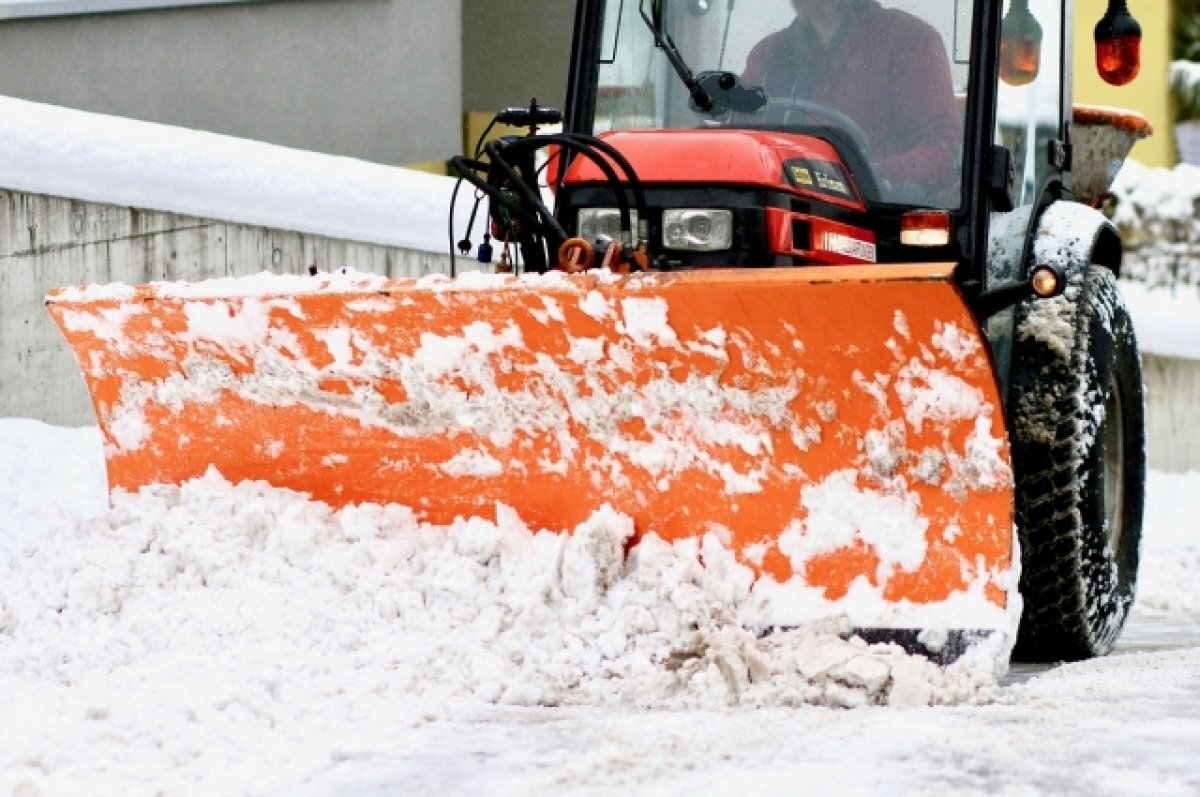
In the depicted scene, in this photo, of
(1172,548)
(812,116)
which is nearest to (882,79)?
(812,116)

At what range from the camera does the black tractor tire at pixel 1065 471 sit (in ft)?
15.2

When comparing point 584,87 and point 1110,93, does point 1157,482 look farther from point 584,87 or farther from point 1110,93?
point 1110,93

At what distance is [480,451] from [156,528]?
84 centimetres

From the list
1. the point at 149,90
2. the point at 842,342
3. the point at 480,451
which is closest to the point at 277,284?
the point at 480,451

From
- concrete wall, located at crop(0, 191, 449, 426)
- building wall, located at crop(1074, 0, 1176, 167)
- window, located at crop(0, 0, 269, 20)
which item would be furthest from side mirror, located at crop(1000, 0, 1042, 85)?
building wall, located at crop(1074, 0, 1176, 167)

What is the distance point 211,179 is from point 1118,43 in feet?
13.1

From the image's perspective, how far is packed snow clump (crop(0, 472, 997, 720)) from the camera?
390 centimetres

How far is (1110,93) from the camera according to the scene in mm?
18594

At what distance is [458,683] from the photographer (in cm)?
393

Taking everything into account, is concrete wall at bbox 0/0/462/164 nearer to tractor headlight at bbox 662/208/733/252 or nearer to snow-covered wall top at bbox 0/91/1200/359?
snow-covered wall top at bbox 0/91/1200/359

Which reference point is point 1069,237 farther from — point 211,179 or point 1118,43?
point 211,179

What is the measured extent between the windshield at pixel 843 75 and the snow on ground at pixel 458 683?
50.6 inches

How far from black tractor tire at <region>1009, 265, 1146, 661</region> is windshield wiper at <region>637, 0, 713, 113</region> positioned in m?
1.04

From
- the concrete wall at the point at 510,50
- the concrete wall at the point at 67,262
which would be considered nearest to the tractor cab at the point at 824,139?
the concrete wall at the point at 67,262
